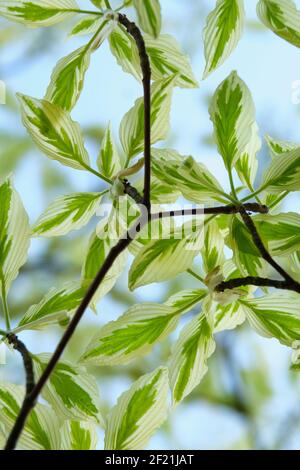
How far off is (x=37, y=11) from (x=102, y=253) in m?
0.16

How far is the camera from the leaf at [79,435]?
40cm

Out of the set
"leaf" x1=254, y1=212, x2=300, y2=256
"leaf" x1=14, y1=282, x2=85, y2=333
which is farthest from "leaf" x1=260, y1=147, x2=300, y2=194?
"leaf" x1=14, y1=282, x2=85, y2=333

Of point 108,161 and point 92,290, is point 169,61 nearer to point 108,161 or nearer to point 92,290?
point 108,161

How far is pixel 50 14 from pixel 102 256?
0.16m

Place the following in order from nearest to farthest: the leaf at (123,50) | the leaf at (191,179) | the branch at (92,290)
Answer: the branch at (92,290)
the leaf at (191,179)
the leaf at (123,50)

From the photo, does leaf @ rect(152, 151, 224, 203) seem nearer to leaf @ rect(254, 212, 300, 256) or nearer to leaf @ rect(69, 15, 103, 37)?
leaf @ rect(254, 212, 300, 256)

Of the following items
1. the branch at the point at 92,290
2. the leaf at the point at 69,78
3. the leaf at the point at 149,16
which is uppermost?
the leaf at the point at 69,78

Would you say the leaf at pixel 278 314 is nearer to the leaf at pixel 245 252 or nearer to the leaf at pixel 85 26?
the leaf at pixel 245 252

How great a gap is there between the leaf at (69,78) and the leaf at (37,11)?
1.0 inches

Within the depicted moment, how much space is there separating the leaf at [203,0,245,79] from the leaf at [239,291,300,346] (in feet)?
0.52

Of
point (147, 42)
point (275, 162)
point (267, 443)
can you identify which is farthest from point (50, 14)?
point (267, 443)

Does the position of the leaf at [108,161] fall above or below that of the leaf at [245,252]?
above

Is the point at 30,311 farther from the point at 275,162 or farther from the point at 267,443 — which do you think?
the point at 267,443

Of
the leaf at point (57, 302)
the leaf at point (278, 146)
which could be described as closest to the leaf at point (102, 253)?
the leaf at point (57, 302)
